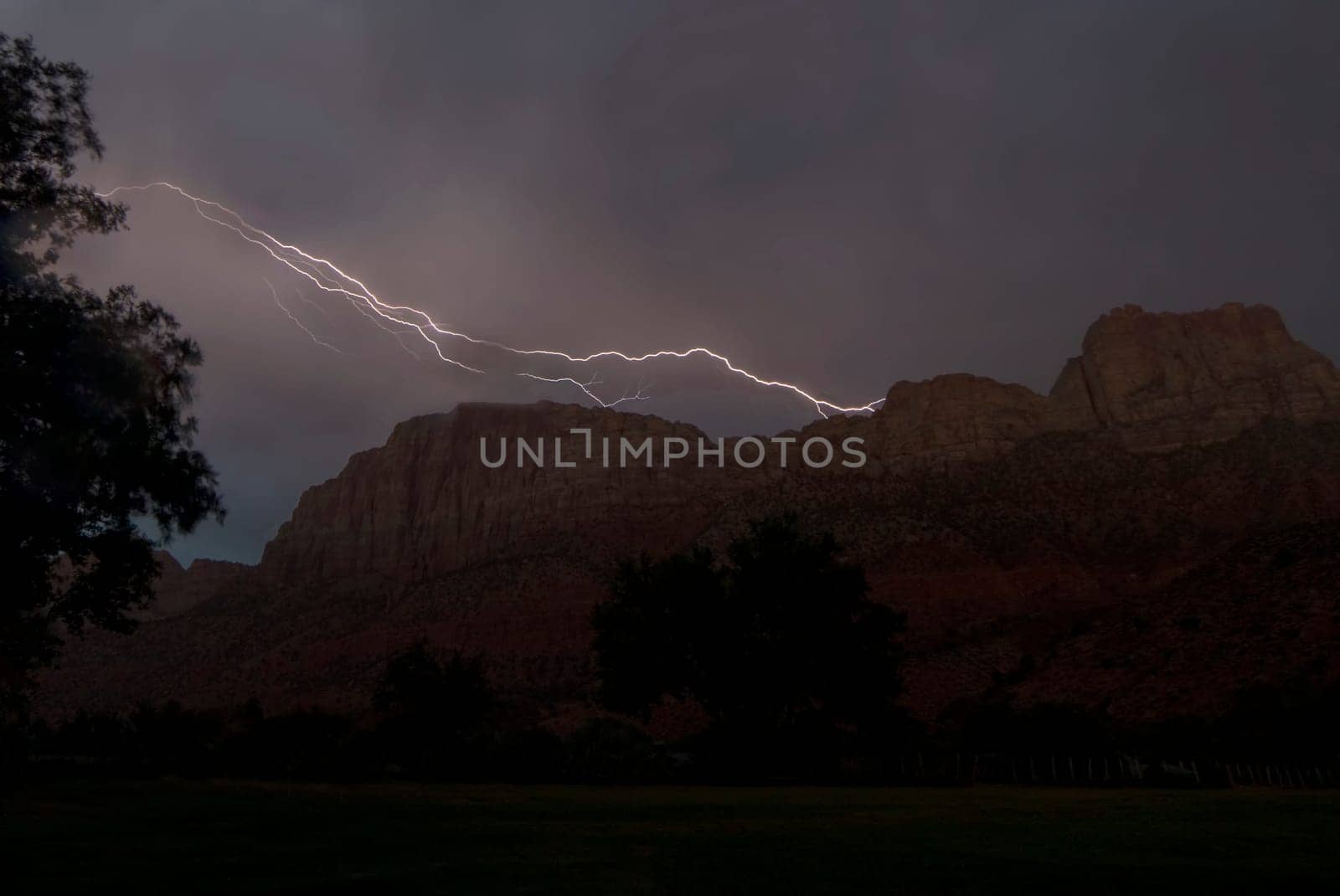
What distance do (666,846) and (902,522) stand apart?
74.3 meters

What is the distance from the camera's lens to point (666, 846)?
10.4m

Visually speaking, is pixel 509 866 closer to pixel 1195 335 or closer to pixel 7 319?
pixel 7 319

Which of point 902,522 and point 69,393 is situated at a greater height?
point 902,522

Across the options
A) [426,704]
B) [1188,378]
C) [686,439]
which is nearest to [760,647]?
[426,704]

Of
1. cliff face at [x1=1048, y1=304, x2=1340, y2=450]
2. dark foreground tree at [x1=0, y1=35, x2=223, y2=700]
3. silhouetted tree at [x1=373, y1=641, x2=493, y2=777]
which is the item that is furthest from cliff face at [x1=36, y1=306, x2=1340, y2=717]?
dark foreground tree at [x1=0, y1=35, x2=223, y2=700]

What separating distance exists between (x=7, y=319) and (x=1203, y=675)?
42.7 m

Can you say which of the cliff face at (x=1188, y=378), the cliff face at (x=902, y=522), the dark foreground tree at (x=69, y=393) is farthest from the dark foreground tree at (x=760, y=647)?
the cliff face at (x=1188, y=378)

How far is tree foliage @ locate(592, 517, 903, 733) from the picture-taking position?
114ft

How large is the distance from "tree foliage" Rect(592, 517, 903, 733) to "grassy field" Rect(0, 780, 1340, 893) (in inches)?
629

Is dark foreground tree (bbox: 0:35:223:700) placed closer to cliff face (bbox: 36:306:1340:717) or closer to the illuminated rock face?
cliff face (bbox: 36:306:1340:717)

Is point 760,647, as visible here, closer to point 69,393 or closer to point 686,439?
point 69,393

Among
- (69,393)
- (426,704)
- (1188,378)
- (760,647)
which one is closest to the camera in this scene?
(69,393)

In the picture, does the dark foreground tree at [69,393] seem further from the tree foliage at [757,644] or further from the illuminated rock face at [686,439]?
the illuminated rock face at [686,439]

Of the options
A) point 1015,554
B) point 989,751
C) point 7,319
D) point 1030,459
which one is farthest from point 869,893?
point 1030,459
